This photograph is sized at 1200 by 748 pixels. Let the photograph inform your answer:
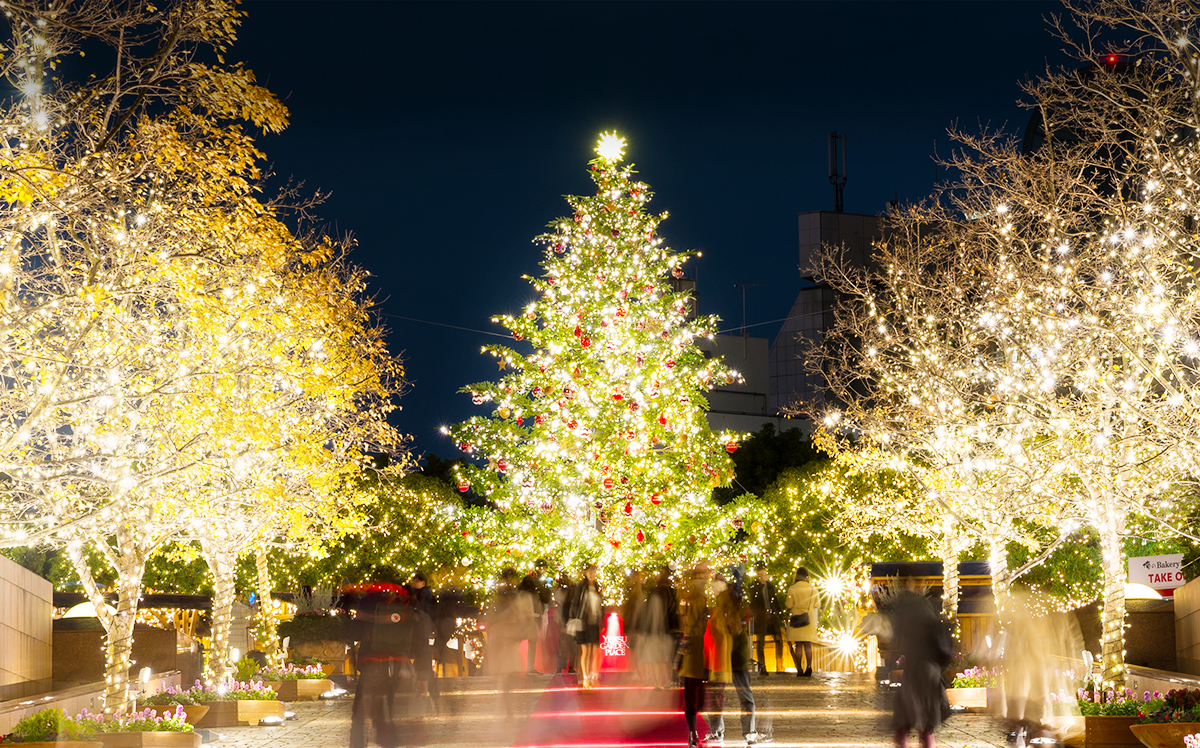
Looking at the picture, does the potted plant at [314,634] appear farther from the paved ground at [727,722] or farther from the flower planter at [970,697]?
the flower planter at [970,697]

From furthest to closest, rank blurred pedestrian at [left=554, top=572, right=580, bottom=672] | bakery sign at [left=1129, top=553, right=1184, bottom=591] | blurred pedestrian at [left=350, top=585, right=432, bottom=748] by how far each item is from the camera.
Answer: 1. bakery sign at [left=1129, top=553, right=1184, bottom=591]
2. blurred pedestrian at [left=554, top=572, right=580, bottom=672]
3. blurred pedestrian at [left=350, top=585, right=432, bottom=748]

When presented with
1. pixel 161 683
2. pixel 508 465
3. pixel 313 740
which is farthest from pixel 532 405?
pixel 313 740

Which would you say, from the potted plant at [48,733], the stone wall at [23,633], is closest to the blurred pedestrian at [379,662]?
the potted plant at [48,733]

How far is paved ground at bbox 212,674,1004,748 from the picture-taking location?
12.8 meters

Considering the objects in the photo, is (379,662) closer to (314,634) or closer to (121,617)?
(121,617)

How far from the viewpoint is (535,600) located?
18.1 metres

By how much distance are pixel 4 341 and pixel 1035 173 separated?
1252 cm

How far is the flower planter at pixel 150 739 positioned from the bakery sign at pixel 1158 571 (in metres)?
20.6

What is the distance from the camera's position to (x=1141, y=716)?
1220cm

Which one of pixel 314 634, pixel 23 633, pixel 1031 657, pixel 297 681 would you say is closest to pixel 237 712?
pixel 297 681

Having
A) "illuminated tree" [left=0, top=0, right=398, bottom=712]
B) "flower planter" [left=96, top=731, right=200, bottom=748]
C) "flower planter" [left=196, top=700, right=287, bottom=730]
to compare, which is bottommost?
"flower planter" [left=196, top=700, right=287, bottom=730]

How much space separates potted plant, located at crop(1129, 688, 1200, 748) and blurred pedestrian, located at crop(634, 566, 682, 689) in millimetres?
6601

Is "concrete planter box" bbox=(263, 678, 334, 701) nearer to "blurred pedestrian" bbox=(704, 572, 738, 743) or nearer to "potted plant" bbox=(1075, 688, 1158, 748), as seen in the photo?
"blurred pedestrian" bbox=(704, 572, 738, 743)

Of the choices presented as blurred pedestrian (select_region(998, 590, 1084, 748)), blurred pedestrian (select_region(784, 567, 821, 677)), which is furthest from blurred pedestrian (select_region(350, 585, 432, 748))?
blurred pedestrian (select_region(784, 567, 821, 677))
